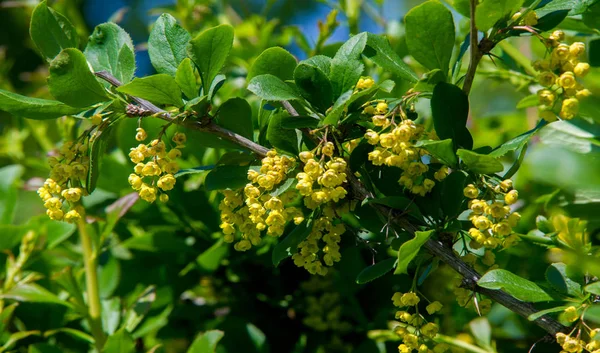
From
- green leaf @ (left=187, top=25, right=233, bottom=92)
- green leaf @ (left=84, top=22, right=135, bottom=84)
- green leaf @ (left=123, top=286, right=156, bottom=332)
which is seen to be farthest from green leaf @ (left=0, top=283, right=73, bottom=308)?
green leaf @ (left=187, top=25, right=233, bottom=92)

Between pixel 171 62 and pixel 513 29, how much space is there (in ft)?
1.47

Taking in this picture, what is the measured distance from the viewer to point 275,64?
851mm

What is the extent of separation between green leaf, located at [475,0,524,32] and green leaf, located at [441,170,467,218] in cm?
18

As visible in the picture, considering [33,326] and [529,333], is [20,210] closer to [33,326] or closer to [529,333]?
[33,326]

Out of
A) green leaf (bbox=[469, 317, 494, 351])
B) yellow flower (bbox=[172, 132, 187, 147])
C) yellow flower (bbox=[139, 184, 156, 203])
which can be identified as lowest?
green leaf (bbox=[469, 317, 494, 351])

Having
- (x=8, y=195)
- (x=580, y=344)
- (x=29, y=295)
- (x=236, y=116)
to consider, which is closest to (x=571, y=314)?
(x=580, y=344)

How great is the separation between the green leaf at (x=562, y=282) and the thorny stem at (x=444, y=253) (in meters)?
0.07

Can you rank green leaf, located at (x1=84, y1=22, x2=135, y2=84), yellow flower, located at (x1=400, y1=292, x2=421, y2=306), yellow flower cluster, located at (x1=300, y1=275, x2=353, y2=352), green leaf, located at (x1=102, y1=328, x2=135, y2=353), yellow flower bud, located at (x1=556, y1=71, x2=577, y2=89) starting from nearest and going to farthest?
yellow flower bud, located at (x1=556, y1=71, x2=577, y2=89) < yellow flower, located at (x1=400, y1=292, x2=421, y2=306) < green leaf, located at (x1=84, y1=22, x2=135, y2=84) < green leaf, located at (x1=102, y1=328, x2=135, y2=353) < yellow flower cluster, located at (x1=300, y1=275, x2=353, y2=352)

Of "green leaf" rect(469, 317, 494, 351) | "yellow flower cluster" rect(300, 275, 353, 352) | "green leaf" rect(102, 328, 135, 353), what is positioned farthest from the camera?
"yellow flower cluster" rect(300, 275, 353, 352)

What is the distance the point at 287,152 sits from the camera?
0.87 meters

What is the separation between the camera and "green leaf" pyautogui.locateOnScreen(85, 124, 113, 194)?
866 mm

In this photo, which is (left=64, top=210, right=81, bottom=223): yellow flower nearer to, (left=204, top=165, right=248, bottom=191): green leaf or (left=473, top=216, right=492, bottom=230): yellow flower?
(left=204, top=165, right=248, bottom=191): green leaf

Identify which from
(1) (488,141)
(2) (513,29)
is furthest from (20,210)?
(2) (513,29)

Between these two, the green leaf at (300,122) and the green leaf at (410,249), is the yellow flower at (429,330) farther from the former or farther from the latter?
the green leaf at (300,122)
